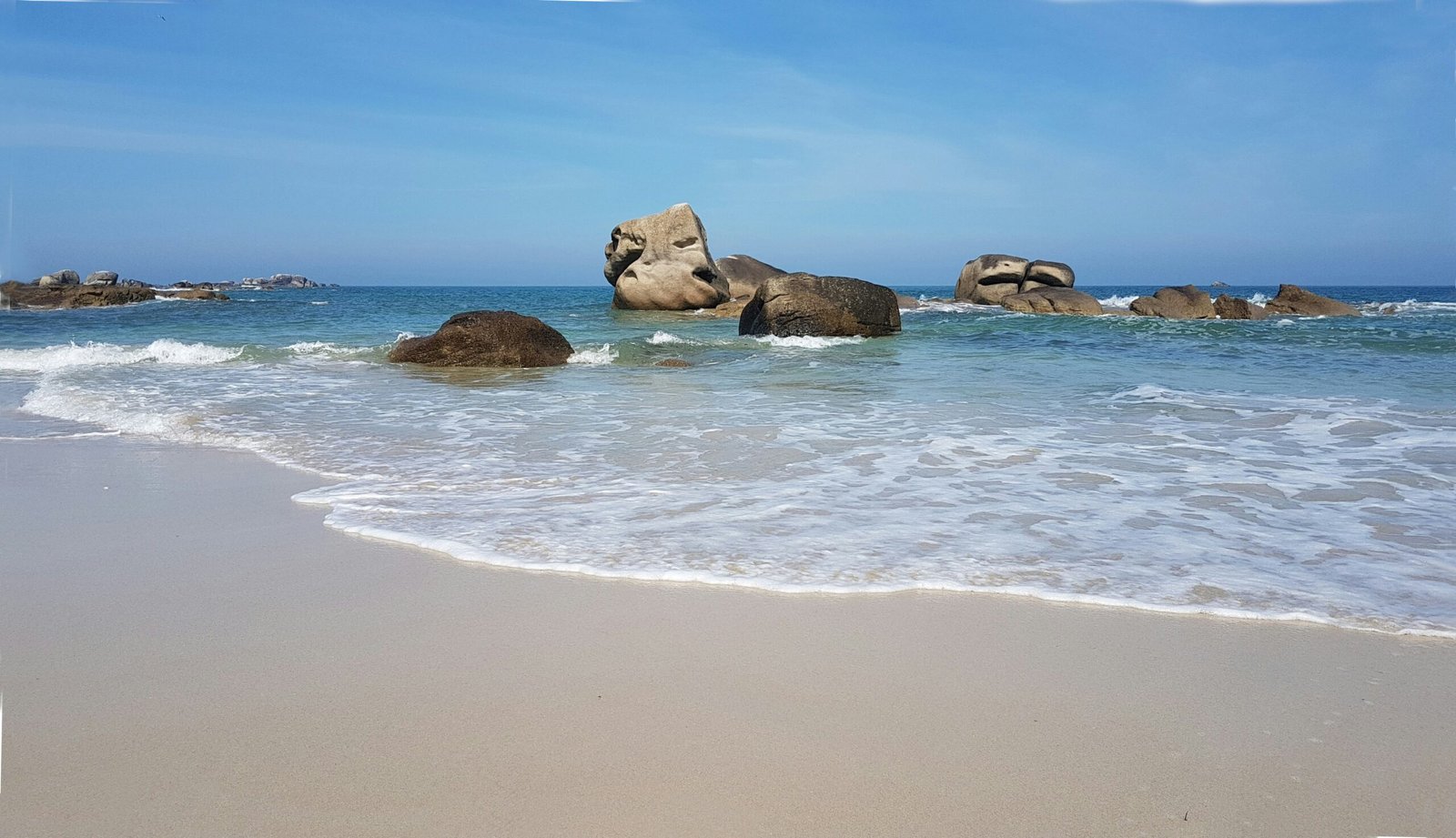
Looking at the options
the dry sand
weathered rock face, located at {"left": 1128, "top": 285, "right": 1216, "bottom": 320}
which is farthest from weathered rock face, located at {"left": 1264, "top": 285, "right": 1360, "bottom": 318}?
the dry sand

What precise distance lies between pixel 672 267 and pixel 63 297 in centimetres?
2373

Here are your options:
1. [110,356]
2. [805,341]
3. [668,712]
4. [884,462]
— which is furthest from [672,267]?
[668,712]

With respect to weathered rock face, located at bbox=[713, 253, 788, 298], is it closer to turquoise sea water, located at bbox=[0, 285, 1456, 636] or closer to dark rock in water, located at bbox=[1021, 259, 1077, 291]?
dark rock in water, located at bbox=[1021, 259, 1077, 291]

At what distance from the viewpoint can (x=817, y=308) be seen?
16.8 meters

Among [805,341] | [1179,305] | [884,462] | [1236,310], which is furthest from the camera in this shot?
[1179,305]

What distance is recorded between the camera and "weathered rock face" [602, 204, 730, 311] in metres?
25.0

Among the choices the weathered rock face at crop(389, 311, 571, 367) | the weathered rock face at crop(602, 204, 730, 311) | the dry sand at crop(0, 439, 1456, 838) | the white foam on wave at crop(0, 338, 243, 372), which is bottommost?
the dry sand at crop(0, 439, 1456, 838)

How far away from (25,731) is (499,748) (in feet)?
3.77

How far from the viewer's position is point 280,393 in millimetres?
9133

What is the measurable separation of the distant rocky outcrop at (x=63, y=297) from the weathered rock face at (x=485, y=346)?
26.8 meters

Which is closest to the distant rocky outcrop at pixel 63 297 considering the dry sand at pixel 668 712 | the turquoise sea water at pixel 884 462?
A: the turquoise sea water at pixel 884 462

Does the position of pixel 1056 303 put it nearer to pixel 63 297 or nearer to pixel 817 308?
pixel 817 308

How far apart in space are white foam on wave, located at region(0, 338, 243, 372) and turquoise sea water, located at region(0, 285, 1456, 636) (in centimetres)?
13

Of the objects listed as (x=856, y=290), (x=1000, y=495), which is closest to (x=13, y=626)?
(x=1000, y=495)
